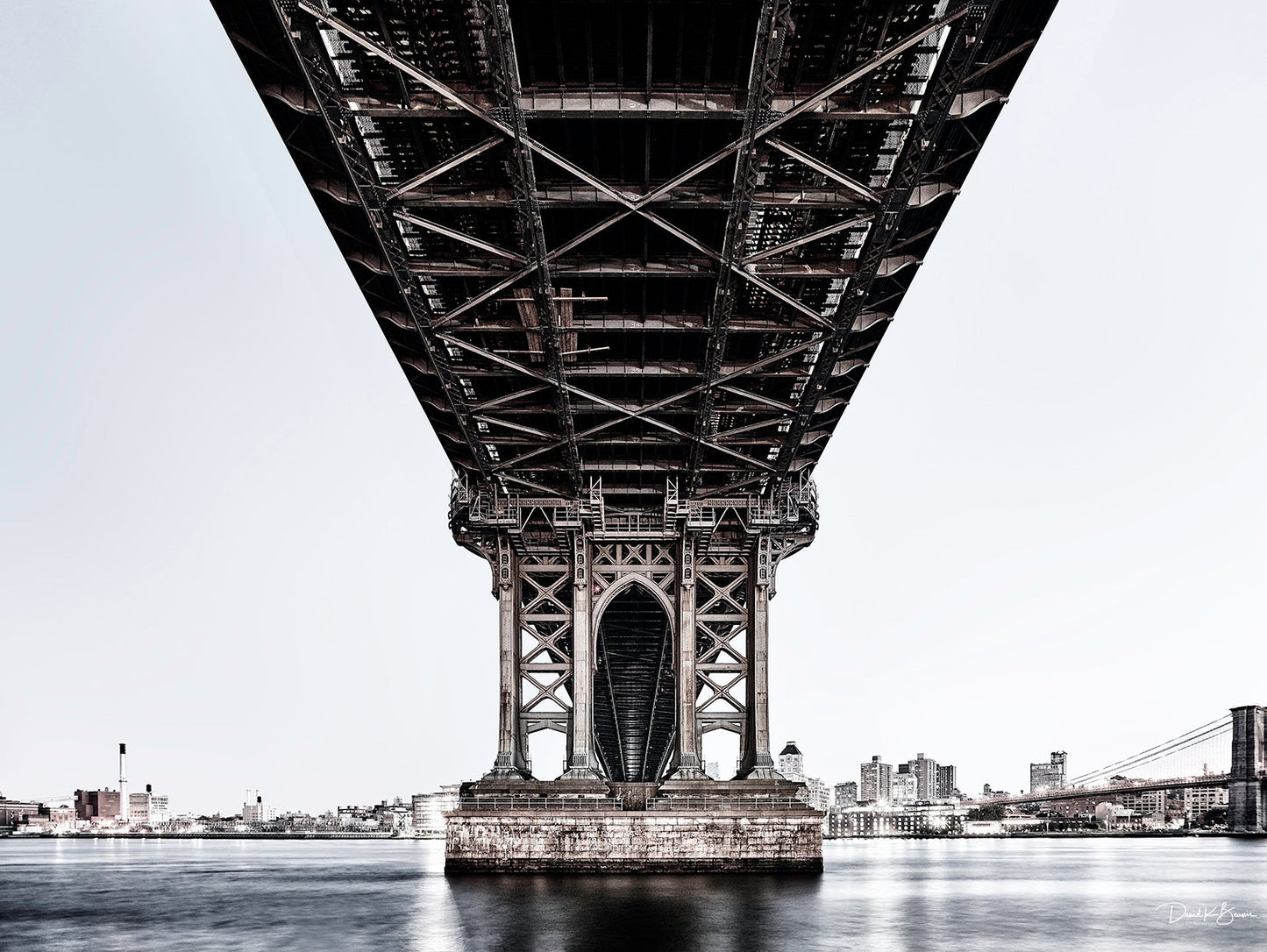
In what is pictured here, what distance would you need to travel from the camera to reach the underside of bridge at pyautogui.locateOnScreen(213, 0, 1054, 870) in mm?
27359

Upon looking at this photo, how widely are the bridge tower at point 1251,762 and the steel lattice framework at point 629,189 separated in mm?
157364

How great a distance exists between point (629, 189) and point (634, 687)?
213 feet

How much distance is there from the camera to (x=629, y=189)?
33125mm

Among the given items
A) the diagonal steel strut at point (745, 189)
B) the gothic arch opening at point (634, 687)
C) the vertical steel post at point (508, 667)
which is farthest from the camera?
the gothic arch opening at point (634, 687)

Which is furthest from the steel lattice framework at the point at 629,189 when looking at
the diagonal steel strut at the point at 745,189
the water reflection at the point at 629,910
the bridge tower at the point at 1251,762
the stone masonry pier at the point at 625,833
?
the bridge tower at the point at 1251,762

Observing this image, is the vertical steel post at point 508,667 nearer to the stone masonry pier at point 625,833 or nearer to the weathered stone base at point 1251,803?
the stone masonry pier at point 625,833

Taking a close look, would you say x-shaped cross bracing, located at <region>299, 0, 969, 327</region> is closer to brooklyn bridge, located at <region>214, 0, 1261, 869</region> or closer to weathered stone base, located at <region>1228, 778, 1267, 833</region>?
brooklyn bridge, located at <region>214, 0, 1261, 869</region>

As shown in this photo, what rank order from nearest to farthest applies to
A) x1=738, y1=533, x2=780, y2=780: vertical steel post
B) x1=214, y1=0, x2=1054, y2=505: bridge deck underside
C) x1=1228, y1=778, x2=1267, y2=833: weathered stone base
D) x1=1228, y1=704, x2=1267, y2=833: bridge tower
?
1. x1=214, y1=0, x2=1054, y2=505: bridge deck underside
2. x1=738, y1=533, x2=780, y2=780: vertical steel post
3. x1=1228, y1=704, x2=1267, y2=833: bridge tower
4. x1=1228, y1=778, x2=1267, y2=833: weathered stone base

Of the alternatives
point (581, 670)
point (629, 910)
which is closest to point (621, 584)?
point (581, 670)

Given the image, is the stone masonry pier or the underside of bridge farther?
the stone masonry pier

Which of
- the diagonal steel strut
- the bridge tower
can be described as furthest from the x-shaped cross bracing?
the bridge tower

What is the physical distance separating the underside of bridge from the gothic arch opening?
5.25 metres

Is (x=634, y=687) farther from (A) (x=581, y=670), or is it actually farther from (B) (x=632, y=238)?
(B) (x=632, y=238)

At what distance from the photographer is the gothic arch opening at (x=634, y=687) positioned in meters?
77.4
